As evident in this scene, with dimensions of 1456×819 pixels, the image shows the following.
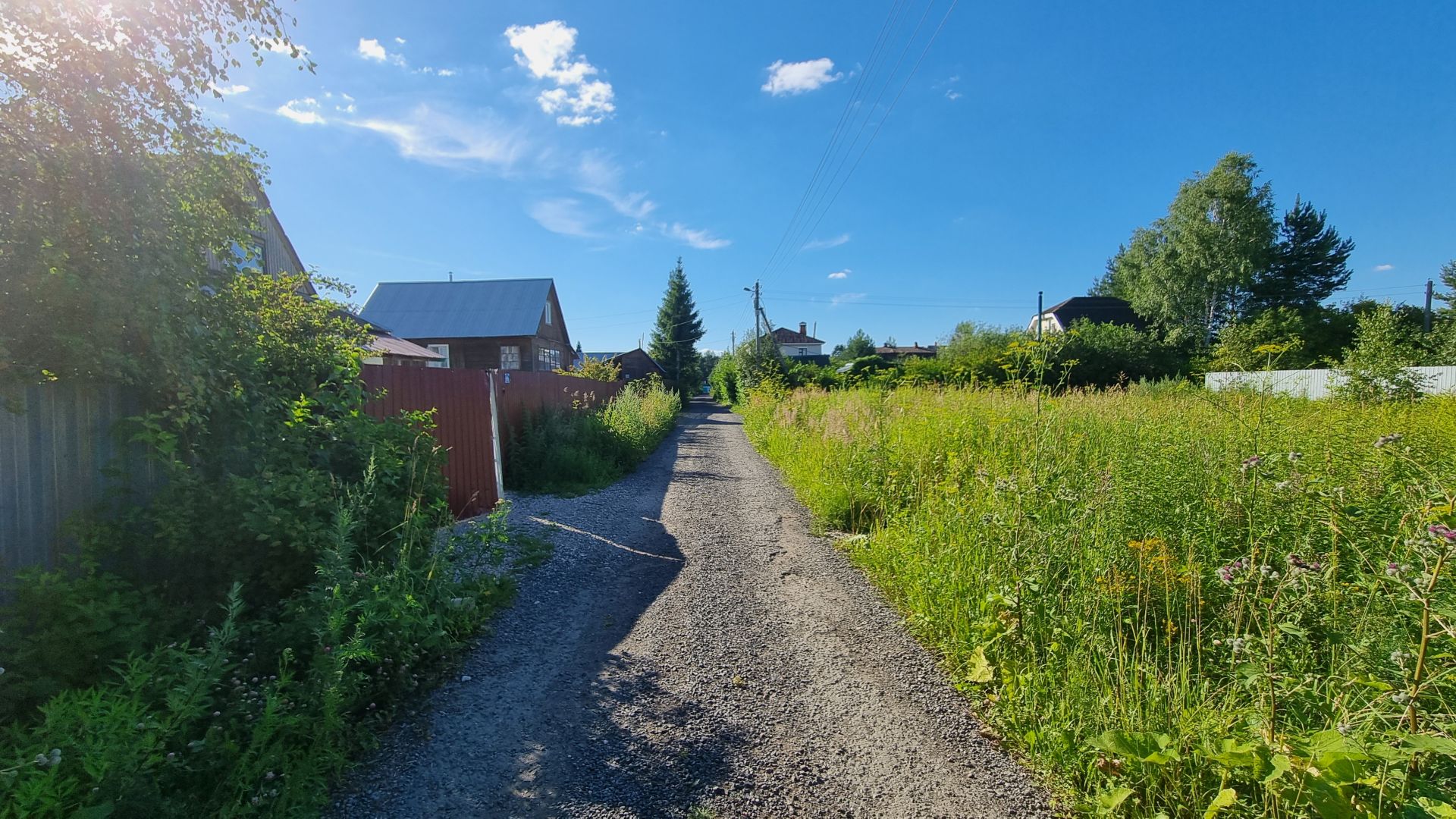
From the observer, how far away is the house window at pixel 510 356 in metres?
25.5

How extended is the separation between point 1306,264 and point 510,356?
4317cm

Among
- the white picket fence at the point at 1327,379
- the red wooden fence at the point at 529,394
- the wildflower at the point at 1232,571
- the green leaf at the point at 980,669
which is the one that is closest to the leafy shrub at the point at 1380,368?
the white picket fence at the point at 1327,379

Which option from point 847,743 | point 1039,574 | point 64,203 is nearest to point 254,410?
point 64,203

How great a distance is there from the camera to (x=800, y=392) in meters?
14.9

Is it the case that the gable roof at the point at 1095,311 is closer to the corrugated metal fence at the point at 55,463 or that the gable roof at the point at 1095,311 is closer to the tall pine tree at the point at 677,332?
the tall pine tree at the point at 677,332

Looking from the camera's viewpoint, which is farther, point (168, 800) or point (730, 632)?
point (730, 632)

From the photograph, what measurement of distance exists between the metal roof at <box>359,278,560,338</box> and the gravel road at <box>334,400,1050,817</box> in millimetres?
23028

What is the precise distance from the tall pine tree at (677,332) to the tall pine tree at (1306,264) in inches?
1349

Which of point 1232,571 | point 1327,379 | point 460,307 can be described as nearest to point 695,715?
point 1232,571

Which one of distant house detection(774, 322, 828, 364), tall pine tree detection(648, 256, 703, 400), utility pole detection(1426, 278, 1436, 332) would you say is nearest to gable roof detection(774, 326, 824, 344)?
distant house detection(774, 322, 828, 364)

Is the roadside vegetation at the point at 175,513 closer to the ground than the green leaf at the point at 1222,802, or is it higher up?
higher up

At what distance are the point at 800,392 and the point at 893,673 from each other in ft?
39.5

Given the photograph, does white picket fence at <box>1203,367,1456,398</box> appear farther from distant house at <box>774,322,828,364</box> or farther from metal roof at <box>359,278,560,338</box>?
distant house at <box>774,322,828,364</box>

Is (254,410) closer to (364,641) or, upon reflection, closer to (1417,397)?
(364,641)
